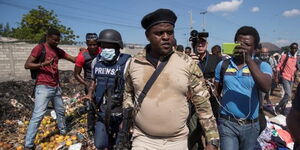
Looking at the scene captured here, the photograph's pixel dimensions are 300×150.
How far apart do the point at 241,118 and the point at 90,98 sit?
88.5 inches

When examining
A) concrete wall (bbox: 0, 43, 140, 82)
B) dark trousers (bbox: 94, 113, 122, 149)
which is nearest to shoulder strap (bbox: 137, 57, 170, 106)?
dark trousers (bbox: 94, 113, 122, 149)

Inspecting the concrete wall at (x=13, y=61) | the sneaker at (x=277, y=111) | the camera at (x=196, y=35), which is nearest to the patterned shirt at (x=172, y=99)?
the camera at (x=196, y=35)

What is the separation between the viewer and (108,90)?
10.9 ft

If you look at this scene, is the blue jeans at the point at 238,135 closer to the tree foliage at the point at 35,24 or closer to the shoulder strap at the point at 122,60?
the shoulder strap at the point at 122,60

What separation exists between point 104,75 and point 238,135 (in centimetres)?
205

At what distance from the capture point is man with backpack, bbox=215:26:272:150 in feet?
8.21

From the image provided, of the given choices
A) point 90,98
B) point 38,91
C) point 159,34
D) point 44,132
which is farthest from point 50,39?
point 159,34

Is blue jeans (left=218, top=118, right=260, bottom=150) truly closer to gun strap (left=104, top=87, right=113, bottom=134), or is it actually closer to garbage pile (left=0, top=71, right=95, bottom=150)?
gun strap (left=104, top=87, right=113, bottom=134)

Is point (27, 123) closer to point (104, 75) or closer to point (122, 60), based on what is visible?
point (104, 75)

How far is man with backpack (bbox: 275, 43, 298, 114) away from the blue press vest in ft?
17.8

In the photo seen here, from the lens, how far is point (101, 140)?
3.29 meters

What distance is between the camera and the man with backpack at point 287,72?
6534mm

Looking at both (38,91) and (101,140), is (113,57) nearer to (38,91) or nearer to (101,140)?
(101,140)

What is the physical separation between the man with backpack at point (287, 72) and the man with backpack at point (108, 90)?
5.44m
